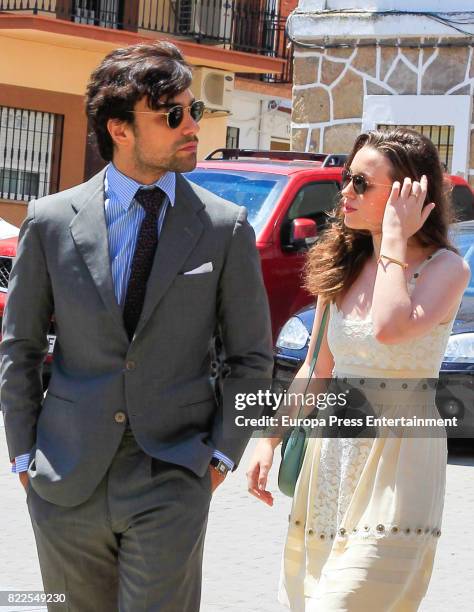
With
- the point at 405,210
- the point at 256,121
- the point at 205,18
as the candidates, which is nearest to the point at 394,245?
the point at 405,210

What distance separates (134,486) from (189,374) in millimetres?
327

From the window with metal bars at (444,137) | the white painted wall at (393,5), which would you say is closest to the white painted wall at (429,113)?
the window with metal bars at (444,137)

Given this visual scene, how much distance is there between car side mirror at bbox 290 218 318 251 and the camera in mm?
11219

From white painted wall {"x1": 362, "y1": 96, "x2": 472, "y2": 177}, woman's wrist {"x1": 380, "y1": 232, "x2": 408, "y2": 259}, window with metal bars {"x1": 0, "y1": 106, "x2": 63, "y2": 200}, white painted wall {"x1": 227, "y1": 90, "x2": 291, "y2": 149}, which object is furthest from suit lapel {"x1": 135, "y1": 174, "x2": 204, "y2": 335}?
white painted wall {"x1": 227, "y1": 90, "x2": 291, "y2": 149}

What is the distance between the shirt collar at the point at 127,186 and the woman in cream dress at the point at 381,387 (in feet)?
1.76

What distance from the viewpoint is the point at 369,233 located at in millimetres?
4277

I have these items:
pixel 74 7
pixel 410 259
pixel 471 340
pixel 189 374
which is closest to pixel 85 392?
pixel 189 374

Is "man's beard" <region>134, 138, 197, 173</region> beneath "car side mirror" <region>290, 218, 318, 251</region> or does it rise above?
above

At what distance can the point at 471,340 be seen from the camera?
9.37 metres

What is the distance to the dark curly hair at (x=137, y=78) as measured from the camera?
12.6 feet

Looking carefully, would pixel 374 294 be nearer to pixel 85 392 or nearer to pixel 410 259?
pixel 410 259

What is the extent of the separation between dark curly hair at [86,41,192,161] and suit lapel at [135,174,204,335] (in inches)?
10.3

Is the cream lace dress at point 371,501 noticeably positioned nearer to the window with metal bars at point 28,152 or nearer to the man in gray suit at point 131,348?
the man in gray suit at point 131,348

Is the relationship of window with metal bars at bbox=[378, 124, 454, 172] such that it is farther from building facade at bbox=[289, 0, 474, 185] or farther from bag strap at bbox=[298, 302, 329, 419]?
bag strap at bbox=[298, 302, 329, 419]
